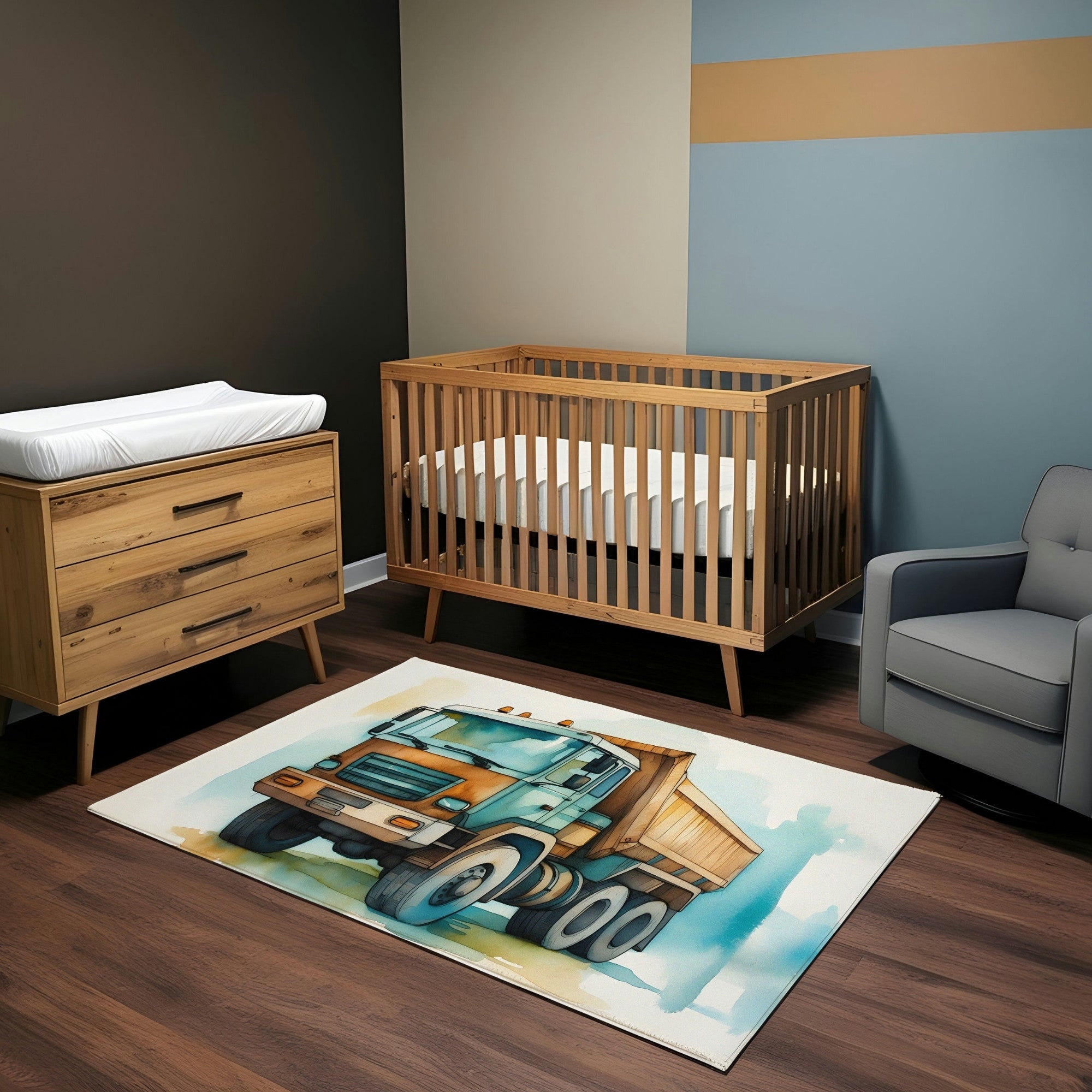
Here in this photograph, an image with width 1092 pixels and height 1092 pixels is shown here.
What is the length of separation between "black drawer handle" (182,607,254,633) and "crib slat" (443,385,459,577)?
0.66 m

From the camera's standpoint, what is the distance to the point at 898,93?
2875 millimetres

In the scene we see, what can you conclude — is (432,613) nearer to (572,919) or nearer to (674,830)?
(674,830)

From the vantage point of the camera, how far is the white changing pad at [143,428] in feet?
7.25

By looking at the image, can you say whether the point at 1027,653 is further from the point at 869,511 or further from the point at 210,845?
the point at 210,845

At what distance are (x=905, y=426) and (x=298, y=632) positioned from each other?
1910 mm

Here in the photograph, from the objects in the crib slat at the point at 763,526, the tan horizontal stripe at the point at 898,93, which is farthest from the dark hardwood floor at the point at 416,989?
the tan horizontal stripe at the point at 898,93

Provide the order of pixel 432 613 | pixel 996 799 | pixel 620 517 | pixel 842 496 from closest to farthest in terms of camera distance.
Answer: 1. pixel 996 799
2. pixel 620 517
3. pixel 842 496
4. pixel 432 613

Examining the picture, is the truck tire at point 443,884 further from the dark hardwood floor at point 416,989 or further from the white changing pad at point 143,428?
the white changing pad at point 143,428

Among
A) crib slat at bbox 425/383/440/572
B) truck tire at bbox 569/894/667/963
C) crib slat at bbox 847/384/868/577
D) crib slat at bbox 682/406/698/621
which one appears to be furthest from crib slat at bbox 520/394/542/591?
truck tire at bbox 569/894/667/963

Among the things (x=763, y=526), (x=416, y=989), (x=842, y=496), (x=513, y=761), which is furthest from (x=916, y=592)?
(x=416, y=989)

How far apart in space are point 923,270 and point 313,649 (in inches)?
76.2

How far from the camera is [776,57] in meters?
3.04

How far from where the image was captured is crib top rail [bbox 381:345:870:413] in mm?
2646

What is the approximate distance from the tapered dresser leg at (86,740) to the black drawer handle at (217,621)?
0.27 metres
